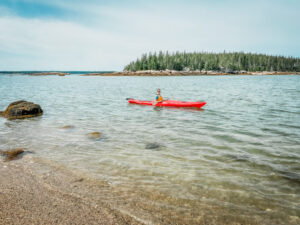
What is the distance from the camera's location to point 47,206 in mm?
3975

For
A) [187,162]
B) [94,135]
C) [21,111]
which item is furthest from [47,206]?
[21,111]

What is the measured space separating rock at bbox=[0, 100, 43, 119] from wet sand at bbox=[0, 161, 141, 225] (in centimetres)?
1100

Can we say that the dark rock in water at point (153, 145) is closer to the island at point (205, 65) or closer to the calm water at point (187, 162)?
the calm water at point (187, 162)

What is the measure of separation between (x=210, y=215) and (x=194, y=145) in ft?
15.1

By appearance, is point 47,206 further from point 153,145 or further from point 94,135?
point 94,135

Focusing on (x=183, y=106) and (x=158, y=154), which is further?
(x=183, y=106)

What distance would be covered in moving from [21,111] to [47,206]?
13.2 metres

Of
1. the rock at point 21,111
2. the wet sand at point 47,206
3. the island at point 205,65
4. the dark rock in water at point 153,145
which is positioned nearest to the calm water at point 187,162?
the dark rock in water at point 153,145

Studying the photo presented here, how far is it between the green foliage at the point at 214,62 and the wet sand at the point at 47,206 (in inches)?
5143

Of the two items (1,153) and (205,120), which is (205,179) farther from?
(205,120)

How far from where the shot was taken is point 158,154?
24.6ft

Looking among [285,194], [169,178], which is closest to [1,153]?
→ [169,178]

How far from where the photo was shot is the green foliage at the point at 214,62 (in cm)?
13612

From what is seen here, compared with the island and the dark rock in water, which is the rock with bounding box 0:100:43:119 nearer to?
the dark rock in water
